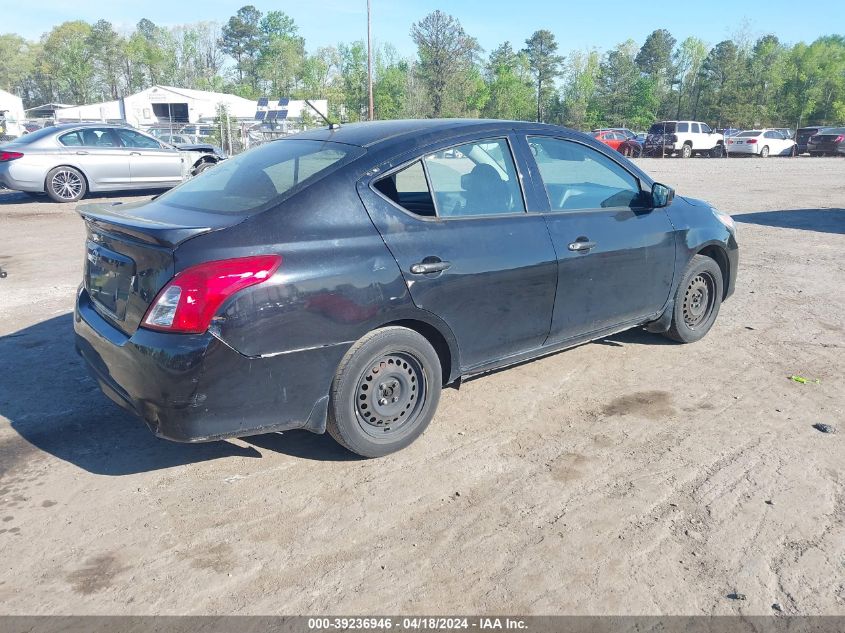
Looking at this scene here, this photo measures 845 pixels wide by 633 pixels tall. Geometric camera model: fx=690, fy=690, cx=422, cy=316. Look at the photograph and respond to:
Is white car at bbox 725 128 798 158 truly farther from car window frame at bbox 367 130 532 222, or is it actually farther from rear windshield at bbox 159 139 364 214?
rear windshield at bbox 159 139 364 214

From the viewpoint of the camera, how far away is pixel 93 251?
3.77m

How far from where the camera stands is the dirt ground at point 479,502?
271 cm

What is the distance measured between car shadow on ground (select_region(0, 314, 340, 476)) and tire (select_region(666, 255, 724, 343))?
296 cm

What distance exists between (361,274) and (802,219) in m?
11.7

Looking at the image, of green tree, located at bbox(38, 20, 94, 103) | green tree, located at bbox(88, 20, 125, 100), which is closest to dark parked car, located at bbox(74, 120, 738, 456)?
green tree, located at bbox(38, 20, 94, 103)

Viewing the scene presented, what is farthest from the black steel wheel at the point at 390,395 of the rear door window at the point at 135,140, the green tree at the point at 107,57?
the green tree at the point at 107,57

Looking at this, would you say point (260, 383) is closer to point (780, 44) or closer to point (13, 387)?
point (13, 387)

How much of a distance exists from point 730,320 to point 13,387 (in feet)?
19.0

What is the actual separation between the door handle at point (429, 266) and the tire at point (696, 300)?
2.36m

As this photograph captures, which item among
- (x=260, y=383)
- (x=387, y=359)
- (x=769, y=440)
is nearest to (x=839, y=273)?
(x=769, y=440)

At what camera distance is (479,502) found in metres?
3.33

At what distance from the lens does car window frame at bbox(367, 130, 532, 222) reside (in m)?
3.67

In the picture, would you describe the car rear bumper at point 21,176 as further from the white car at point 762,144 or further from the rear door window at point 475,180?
the white car at point 762,144

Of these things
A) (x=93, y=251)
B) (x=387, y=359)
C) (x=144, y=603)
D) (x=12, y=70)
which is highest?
(x=12, y=70)
